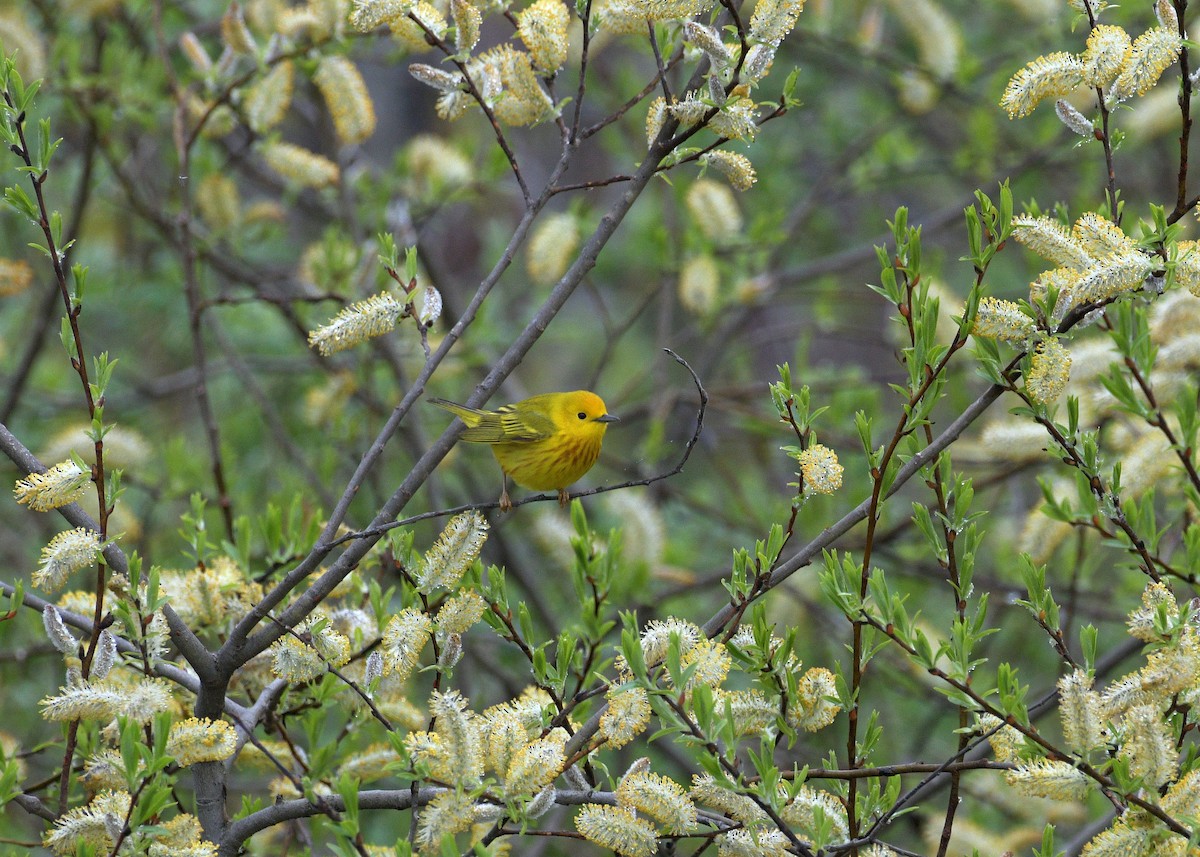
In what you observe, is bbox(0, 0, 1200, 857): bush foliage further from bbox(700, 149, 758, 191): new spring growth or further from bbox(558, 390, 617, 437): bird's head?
bbox(558, 390, 617, 437): bird's head

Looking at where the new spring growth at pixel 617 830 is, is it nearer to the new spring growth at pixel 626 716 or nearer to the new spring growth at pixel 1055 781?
the new spring growth at pixel 626 716

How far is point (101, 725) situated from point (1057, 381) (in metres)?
2.16

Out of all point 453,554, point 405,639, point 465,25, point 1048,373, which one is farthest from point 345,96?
point 1048,373

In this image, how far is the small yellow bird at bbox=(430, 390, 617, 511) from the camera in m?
3.44

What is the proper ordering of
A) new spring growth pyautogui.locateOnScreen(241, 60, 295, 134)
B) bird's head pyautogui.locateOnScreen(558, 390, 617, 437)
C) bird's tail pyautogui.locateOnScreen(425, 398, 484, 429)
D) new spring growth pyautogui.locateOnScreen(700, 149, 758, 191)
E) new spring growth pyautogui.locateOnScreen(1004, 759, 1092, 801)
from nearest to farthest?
1. new spring growth pyautogui.locateOnScreen(1004, 759, 1092, 801)
2. new spring growth pyautogui.locateOnScreen(700, 149, 758, 191)
3. bird's tail pyautogui.locateOnScreen(425, 398, 484, 429)
4. bird's head pyautogui.locateOnScreen(558, 390, 617, 437)
5. new spring growth pyautogui.locateOnScreen(241, 60, 295, 134)

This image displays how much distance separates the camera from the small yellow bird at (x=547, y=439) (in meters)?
3.44

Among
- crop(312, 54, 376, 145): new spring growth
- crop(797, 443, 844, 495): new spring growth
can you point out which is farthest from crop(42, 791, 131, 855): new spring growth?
crop(312, 54, 376, 145): new spring growth

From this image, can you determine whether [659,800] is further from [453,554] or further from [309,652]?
[309,652]

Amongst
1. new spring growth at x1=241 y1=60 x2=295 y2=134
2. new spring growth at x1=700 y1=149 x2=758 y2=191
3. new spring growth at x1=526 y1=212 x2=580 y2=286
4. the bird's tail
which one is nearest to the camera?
new spring growth at x1=700 y1=149 x2=758 y2=191

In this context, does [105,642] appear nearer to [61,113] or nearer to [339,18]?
[339,18]

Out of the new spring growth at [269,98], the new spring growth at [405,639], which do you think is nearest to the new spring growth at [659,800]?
the new spring growth at [405,639]

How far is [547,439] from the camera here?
3477 millimetres

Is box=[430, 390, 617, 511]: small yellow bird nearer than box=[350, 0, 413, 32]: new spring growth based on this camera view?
No

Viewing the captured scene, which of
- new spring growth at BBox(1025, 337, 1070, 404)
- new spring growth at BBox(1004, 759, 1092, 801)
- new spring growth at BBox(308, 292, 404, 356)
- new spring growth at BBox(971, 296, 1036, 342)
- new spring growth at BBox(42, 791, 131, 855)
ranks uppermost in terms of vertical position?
new spring growth at BBox(971, 296, 1036, 342)
